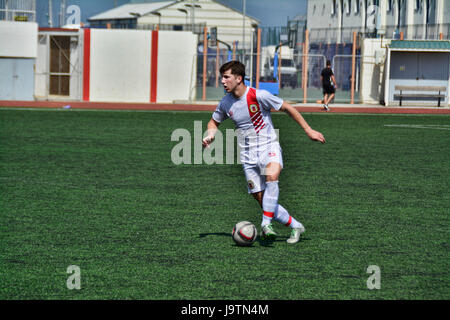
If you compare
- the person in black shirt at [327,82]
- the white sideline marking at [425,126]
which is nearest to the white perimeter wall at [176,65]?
the person in black shirt at [327,82]

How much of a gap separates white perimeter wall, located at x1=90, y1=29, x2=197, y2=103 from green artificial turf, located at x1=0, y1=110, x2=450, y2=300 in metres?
A: 20.2

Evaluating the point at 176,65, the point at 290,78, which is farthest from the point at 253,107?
the point at 290,78

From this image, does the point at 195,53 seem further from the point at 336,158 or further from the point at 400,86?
the point at 336,158

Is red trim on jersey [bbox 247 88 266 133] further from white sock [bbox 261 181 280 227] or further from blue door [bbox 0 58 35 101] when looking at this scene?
blue door [bbox 0 58 35 101]

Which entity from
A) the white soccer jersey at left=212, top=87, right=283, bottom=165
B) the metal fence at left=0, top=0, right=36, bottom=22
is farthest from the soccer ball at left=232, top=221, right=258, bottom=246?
the metal fence at left=0, top=0, right=36, bottom=22

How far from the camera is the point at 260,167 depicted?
7.48 metres

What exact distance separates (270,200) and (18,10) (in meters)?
32.8

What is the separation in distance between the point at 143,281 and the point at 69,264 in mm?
896

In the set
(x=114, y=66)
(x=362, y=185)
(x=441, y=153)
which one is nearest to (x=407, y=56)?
(x=114, y=66)

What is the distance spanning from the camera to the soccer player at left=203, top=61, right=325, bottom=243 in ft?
24.0

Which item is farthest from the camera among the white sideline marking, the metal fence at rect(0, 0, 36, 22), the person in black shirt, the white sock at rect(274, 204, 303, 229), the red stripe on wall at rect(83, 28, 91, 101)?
the red stripe on wall at rect(83, 28, 91, 101)

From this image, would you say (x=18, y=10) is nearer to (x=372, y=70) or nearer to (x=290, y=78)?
(x=372, y=70)

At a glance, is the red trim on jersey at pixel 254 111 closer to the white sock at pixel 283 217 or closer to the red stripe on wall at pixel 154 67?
the white sock at pixel 283 217

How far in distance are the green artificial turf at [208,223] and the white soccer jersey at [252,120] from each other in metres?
0.94
